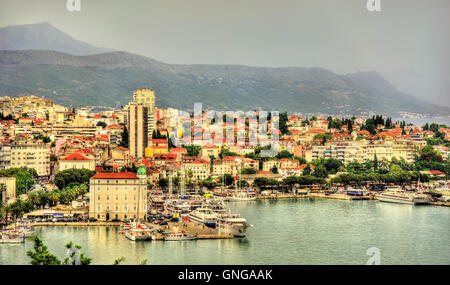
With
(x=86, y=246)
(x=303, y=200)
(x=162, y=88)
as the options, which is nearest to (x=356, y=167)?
(x=303, y=200)

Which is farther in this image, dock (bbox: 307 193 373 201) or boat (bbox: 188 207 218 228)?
dock (bbox: 307 193 373 201)

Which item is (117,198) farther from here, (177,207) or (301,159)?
(301,159)

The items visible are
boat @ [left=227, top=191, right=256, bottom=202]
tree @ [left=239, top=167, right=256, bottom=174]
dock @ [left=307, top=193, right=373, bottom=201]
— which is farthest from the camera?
tree @ [left=239, top=167, right=256, bottom=174]

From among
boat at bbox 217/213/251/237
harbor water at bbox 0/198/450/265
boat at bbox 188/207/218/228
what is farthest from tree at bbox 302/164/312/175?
boat at bbox 217/213/251/237

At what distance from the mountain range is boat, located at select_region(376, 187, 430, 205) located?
739 cm

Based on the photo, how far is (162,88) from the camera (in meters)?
33.7

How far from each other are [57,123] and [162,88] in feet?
47.6

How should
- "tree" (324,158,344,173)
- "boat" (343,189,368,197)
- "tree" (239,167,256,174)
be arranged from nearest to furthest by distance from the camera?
"boat" (343,189,368,197), "tree" (239,167,256,174), "tree" (324,158,344,173)

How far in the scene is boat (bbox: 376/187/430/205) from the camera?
12953mm

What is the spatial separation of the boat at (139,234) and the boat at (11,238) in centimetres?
113

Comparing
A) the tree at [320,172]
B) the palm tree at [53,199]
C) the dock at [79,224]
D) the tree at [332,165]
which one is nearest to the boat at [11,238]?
the dock at [79,224]

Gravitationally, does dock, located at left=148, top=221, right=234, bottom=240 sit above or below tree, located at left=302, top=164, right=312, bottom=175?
below

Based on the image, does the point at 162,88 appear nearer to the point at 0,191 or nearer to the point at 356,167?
the point at 356,167

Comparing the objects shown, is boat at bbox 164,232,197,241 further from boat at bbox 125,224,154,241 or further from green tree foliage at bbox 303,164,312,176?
green tree foliage at bbox 303,164,312,176
